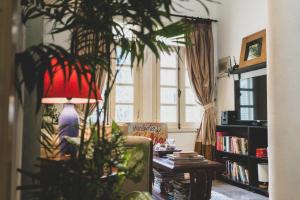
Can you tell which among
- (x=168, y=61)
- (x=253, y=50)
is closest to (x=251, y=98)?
(x=253, y=50)

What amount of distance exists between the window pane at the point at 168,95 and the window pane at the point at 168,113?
0.11 m

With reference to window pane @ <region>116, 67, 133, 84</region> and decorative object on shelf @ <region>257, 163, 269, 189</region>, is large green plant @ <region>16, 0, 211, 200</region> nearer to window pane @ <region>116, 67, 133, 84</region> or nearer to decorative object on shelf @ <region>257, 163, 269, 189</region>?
decorative object on shelf @ <region>257, 163, 269, 189</region>

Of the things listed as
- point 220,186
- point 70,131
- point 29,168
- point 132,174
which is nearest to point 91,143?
point 132,174

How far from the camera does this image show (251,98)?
443 cm

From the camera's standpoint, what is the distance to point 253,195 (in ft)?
12.8

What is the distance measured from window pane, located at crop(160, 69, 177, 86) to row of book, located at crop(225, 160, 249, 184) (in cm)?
168

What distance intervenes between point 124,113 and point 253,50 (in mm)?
2335

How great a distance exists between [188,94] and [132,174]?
430 cm

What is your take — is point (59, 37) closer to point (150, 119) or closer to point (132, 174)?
point (150, 119)

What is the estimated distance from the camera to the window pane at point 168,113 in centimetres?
530

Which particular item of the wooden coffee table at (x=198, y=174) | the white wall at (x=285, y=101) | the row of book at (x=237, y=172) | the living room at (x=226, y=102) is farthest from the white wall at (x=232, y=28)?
the white wall at (x=285, y=101)

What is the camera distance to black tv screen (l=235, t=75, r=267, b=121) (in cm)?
416

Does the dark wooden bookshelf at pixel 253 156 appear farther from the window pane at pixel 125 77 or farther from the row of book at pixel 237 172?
the window pane at pixel 125 77

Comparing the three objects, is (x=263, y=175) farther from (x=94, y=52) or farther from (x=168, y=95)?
(x=94, y=52)
